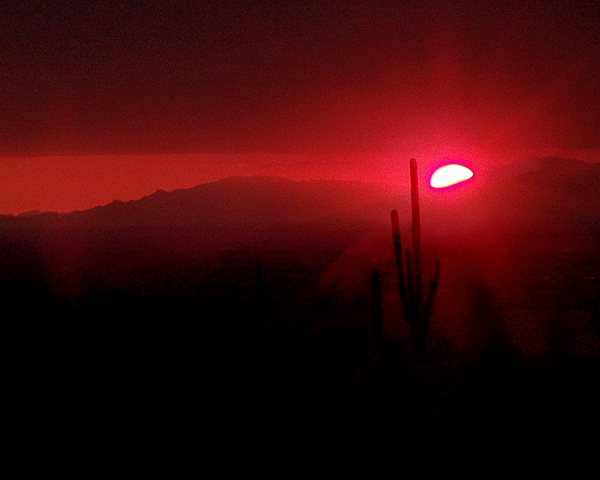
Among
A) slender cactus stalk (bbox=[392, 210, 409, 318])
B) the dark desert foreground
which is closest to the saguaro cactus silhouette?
slender cactus stalk (bbox=[392, 210, 409, 318])

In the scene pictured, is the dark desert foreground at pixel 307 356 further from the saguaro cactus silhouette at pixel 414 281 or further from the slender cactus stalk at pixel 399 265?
the slender cactus stalk at pixel 399 265

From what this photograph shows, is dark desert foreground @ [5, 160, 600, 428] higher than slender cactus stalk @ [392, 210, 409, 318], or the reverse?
slender cactus stalk @ [392, 210, 409, 318]

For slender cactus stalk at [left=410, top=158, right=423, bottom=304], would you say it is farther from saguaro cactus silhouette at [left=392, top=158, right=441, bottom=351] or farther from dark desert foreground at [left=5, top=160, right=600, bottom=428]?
dark desert foreground at [left=5, top=160, right=600, bottom=428]

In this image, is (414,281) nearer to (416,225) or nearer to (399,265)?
(399,265)

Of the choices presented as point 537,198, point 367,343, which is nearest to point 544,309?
point 367,343

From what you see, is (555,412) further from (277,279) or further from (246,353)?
(277,279)

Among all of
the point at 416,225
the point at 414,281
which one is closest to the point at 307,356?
the point at 414,281

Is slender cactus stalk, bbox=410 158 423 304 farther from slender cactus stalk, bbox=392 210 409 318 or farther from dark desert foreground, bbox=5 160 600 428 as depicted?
dark desert foreground, bbox=5 160 600 428

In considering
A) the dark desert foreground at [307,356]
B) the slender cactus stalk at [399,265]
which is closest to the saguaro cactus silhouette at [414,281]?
the slender cactus stalk at [399,265]

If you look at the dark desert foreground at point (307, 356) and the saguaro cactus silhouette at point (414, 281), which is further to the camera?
the saguaro cactus silhouette at point (414, 281)

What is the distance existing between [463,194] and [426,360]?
168 meters

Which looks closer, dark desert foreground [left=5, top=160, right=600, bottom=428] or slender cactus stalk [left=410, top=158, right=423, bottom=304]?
dark desert foreground [left=5, top=160, right=600, bottom=428]

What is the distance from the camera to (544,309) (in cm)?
1448

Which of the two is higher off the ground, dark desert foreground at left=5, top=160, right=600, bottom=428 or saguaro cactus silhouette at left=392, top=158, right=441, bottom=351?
saguaro cactus silhouette at left=392, top=158, right=441, bottom=351
